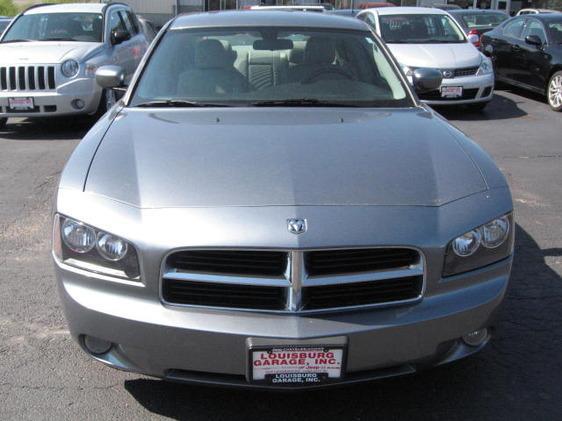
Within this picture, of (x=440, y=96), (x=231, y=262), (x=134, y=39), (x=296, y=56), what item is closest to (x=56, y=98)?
(x=134, y=39)

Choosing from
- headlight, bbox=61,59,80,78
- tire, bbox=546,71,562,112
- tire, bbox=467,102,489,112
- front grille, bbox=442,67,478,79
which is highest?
headlight, bbox=61,59,80,78

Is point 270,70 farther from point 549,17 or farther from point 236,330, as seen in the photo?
point 549,17

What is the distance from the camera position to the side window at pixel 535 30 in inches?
444

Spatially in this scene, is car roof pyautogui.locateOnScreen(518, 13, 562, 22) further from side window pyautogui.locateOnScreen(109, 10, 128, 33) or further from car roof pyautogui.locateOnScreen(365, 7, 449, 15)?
side window pyautogui.locateOnScreen(109, 10, 128, 33)

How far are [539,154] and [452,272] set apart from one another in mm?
5958

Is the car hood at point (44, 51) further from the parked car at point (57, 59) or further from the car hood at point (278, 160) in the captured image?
the car hood at point (278, 160)

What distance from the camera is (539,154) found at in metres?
8.03

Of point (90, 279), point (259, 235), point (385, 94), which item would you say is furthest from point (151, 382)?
point (385, 94)

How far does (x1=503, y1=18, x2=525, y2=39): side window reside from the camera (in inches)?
478

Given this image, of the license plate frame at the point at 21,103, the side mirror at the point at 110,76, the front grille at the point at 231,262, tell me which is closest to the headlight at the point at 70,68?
the license plate frame at the point at 21,103

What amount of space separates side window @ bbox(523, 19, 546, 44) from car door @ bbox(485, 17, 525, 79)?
0.20 metres

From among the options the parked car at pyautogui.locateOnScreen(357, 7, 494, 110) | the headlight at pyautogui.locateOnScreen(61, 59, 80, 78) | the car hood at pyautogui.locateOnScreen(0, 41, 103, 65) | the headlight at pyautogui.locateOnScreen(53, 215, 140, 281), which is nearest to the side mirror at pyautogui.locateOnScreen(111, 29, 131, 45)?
the car hood at pyautogui.locateOnScreen(0, 41, 103, 65)

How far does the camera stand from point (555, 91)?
1077 cm

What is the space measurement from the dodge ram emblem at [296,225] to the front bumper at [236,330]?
1.12 feet
